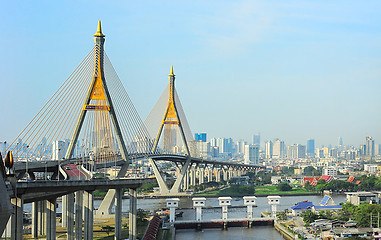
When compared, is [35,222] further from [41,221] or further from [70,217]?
[70,217]

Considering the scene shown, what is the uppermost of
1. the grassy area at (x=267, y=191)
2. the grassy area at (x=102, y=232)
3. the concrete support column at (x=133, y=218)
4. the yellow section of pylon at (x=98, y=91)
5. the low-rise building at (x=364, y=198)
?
the yellow section of pylon at (x=98, y=91)

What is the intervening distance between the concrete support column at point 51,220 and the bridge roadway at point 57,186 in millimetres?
353

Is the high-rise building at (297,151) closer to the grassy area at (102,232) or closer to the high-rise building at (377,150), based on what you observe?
the high-rise building at (377,150)

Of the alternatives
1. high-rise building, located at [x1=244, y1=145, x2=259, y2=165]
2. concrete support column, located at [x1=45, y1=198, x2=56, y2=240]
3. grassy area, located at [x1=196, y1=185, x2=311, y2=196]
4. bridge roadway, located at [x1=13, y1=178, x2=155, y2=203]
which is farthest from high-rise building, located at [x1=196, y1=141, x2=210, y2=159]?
concrete support column, located at [x1=45, y1=198, x2=56, y2=240]

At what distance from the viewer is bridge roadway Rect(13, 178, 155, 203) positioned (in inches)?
473

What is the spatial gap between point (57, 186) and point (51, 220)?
2.33 metres

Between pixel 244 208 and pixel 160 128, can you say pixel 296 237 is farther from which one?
pixel 160 128

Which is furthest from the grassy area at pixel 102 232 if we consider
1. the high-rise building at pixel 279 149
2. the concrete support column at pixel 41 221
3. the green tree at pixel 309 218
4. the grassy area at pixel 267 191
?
the high-rise building at pixel 279 149

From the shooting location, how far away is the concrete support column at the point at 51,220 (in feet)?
49.0

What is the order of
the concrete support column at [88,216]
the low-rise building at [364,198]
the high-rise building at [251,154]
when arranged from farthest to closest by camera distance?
1. the high-rise building at [251,154]
2. the low-rise building at [364,198]
3. the concrete support column at [88,216]

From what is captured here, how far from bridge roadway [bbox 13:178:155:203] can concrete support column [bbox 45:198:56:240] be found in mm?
353

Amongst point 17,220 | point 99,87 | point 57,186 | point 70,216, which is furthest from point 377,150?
point 17,220

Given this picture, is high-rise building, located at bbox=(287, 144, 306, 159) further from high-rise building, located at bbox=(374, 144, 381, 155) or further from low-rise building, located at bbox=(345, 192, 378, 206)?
low-rise building, located at bbox=(345, 192, 378, 206)

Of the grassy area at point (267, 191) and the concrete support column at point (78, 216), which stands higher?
the concrete support column at point (78, 216)
